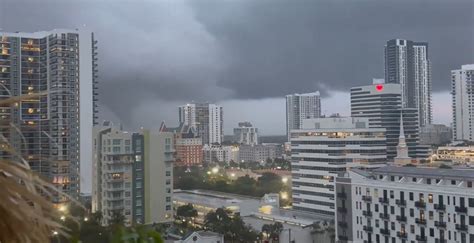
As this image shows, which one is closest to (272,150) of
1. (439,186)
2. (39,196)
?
(439,186)

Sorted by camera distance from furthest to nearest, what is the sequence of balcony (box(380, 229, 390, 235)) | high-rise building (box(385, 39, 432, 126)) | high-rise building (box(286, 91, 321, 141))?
1. high-rise building (box(385, 39, 432, 126))
2. high-rise building (box(286, 91, 321, 141))
3. balcony (box(380, 229, 390, 235))

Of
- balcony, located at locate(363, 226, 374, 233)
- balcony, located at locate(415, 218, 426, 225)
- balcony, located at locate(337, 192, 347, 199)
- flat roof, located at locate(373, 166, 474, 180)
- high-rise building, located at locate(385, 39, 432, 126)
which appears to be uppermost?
high-rise building, located at locate(385, 39, 432, 126)

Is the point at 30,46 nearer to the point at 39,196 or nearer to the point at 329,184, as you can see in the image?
the point at 329,184

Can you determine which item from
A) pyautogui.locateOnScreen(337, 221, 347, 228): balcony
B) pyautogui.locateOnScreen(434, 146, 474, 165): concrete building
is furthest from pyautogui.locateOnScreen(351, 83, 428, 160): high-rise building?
pyautogui.locateOnScreen(337, 221, 347, 228): balcony

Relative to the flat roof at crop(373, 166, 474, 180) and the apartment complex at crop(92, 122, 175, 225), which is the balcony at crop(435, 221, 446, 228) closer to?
the flat roof at crop(373, 166, 474, 180)

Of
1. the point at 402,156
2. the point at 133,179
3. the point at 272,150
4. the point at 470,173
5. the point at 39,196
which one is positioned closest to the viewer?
the point at 39,196

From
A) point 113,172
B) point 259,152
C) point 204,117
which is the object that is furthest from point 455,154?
point 204,117

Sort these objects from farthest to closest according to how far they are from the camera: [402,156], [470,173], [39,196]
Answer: [402,156] → [470,173] → [39,196]
